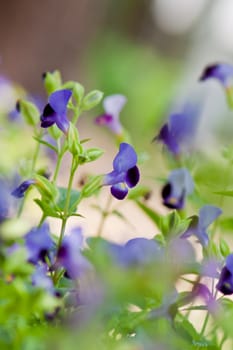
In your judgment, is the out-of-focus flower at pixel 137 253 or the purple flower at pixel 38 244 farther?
the purple flower at pixel 38 244

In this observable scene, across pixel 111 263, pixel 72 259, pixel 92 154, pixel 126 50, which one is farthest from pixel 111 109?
pixel 126 50

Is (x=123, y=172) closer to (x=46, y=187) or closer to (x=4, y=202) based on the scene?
(x=46, y=187)

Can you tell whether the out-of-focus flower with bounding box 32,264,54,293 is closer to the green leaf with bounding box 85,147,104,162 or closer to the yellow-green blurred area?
the green leaf with bounding box 85,147,104,162

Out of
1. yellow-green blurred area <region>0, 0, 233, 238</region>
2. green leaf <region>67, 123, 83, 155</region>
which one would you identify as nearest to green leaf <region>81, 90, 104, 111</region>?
green leaf <region>67, 123, 83, 155</region>

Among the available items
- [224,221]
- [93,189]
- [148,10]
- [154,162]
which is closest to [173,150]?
[224,221]

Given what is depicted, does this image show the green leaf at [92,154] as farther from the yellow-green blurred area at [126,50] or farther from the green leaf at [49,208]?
the yellow-green blurred area at [126,50]

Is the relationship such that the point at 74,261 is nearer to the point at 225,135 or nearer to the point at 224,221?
the point at 224,221

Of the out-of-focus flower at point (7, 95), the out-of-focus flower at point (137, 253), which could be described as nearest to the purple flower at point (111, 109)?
the out-of-focus flower at point (137, 253)
